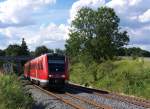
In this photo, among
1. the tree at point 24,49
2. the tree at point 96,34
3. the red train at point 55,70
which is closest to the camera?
the red train at point 55,70

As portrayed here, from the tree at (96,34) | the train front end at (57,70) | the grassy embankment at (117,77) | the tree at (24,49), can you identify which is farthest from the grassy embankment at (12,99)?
the tree at (24,49)

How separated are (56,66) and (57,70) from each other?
324mm

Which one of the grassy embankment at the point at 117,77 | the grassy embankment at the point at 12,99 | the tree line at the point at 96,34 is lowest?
the grassy embankment at the point at 12,99

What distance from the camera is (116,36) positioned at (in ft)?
342

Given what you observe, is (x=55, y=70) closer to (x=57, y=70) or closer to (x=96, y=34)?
(x=57, y=70)

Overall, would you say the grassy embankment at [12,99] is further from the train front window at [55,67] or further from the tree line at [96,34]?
the tree line at [96,34]

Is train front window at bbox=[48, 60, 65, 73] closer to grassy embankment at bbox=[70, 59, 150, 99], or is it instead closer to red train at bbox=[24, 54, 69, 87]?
red train at bbox=[24, 54, 69, 87]

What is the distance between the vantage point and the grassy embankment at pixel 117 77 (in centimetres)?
3258

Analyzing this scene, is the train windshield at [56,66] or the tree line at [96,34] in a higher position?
the tree line at [96,34]

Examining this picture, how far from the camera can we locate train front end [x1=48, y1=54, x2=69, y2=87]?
Answer: 3381cm

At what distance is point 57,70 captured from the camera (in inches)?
1344

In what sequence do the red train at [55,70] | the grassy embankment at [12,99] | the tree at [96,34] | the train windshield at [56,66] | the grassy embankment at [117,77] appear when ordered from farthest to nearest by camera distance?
1. the tree at [96,34]
2. the train windshield at [56,66]
3. the red train at [55,70]
4. the grassy embankment at [117,77]
5. the grassy embankment at [12,99]

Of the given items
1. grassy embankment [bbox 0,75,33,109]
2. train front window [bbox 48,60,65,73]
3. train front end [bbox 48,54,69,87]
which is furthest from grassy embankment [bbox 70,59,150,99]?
grassy embankment [bbox 0,75,33,109]

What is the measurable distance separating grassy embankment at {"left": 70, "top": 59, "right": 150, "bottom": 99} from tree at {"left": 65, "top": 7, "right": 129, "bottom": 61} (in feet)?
123
